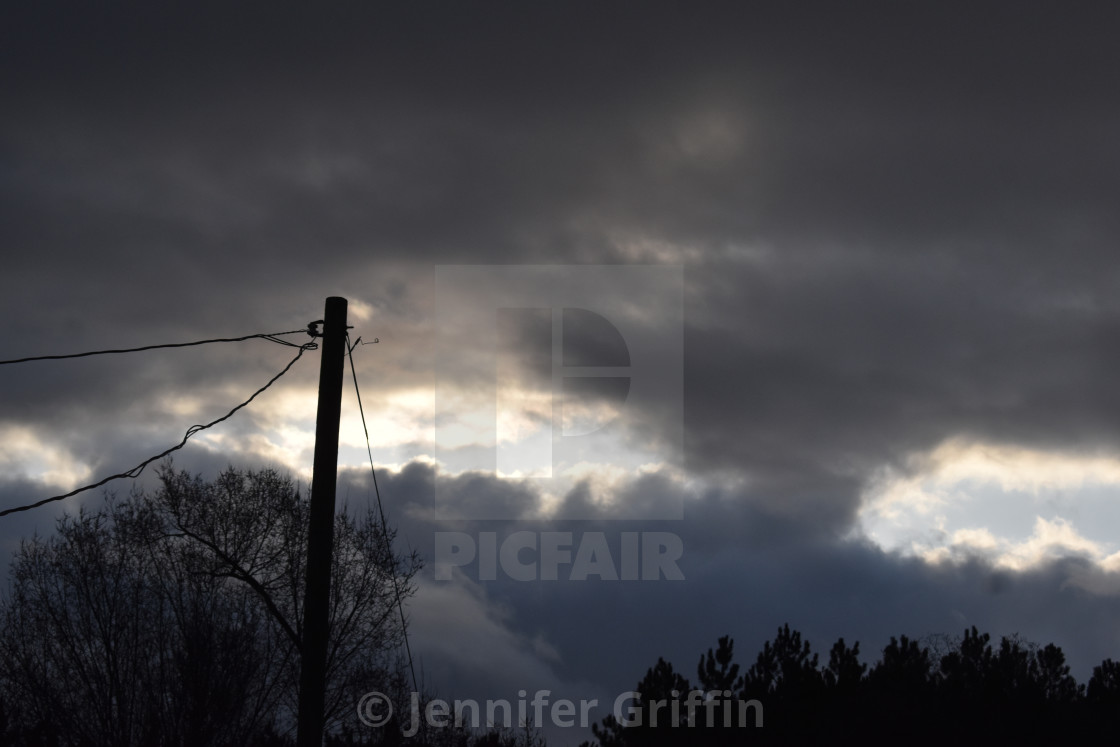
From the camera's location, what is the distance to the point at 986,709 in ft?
71.1

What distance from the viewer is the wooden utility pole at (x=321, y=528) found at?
29.6 feet

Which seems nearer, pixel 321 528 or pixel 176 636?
pixel 321 528

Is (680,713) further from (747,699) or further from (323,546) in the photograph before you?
(323,546)

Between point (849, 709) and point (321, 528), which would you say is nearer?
point (321, 528)

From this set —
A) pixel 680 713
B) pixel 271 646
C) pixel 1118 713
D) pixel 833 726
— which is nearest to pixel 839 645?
pixel 833 726

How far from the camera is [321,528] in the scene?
370 inches

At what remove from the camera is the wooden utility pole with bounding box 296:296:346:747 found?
29.6 ft

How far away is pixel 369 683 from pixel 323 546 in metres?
21.2

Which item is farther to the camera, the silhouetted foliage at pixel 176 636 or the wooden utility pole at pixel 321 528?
the silhouetted foliage at pixel 176 636

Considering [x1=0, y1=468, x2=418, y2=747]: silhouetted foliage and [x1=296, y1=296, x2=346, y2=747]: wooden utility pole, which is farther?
[x1=0, y1=468, x2=418, y2=747]: silhouetted foliage

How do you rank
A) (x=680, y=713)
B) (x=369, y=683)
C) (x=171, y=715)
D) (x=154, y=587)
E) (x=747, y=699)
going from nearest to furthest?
(x=680, y=713)
(x=747, y=699)
(x=171, y=715)
(x=154, y=587)
(x=369, y=683)

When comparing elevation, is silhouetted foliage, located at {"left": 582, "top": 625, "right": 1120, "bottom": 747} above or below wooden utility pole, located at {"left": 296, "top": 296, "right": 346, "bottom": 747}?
below

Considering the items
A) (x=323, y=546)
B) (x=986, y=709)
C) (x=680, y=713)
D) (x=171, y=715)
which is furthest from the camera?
(x=171, y=715)

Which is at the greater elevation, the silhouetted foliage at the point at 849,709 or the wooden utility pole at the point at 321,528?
the wooden utility pole at the point at 321,528
